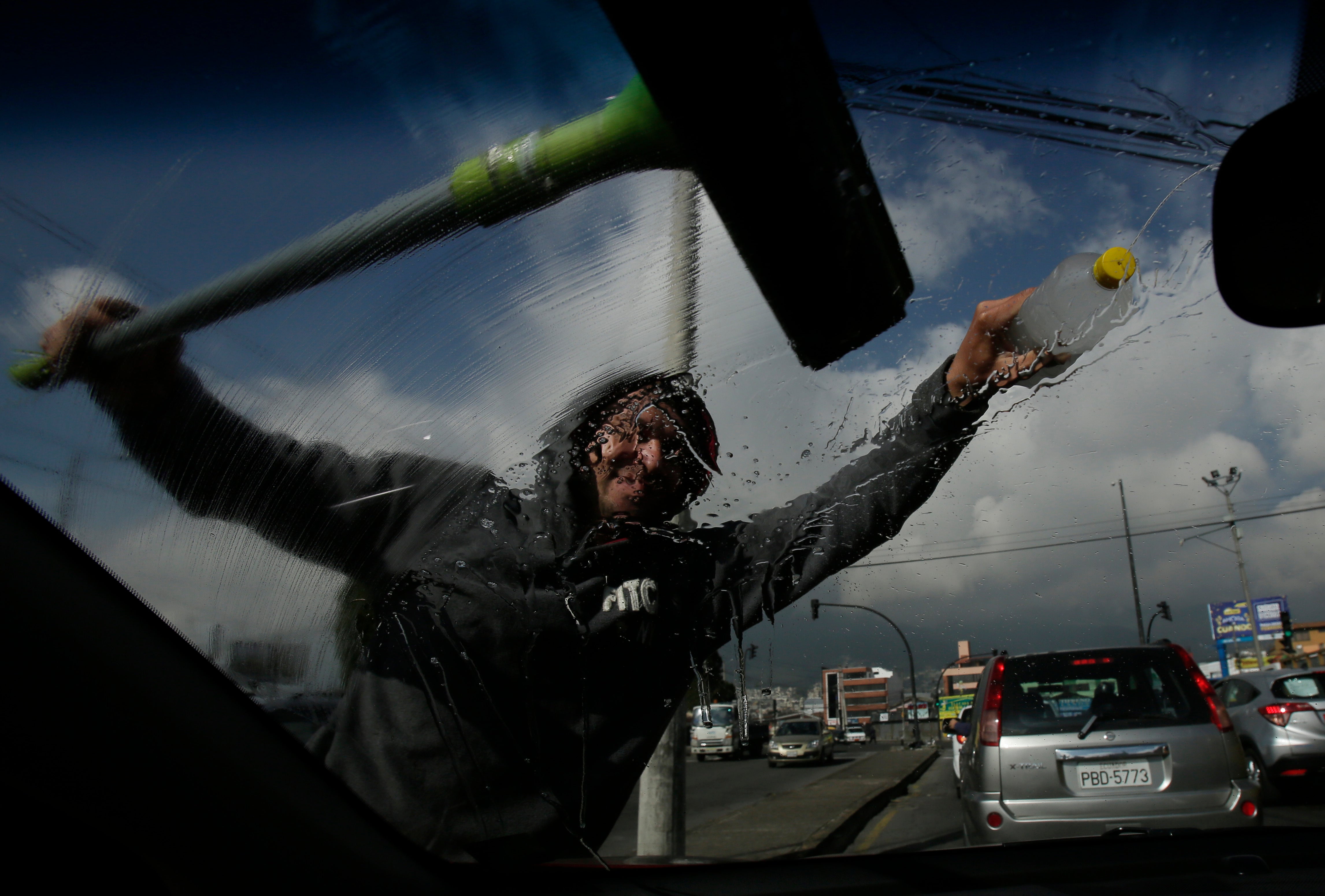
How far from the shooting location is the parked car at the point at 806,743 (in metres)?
1.73

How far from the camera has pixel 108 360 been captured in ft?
5.12

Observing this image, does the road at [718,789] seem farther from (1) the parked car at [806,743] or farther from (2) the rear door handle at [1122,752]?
(2) the rear door handle at [1122,752]

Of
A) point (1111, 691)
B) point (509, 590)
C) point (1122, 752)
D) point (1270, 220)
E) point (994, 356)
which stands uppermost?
point (1270, 220)

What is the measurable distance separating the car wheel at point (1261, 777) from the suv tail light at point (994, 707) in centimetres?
46

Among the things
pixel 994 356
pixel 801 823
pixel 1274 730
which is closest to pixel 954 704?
pixel 801 823

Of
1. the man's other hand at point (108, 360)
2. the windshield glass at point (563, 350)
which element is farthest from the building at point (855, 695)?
the man's other hand at point (108, 360)

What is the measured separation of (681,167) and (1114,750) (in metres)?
1.32

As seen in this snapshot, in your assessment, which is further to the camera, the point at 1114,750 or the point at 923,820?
the point at 923,820

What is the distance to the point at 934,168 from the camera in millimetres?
1591

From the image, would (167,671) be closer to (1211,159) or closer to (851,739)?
(851,739)

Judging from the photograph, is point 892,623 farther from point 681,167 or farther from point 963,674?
point 681,167

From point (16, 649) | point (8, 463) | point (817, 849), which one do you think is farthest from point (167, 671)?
point (817, 849)

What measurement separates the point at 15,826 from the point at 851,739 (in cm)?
149

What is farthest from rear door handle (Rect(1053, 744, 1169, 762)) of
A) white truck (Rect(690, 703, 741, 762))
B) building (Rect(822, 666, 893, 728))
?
white truck (Rect(690, 703, 741, 762))
